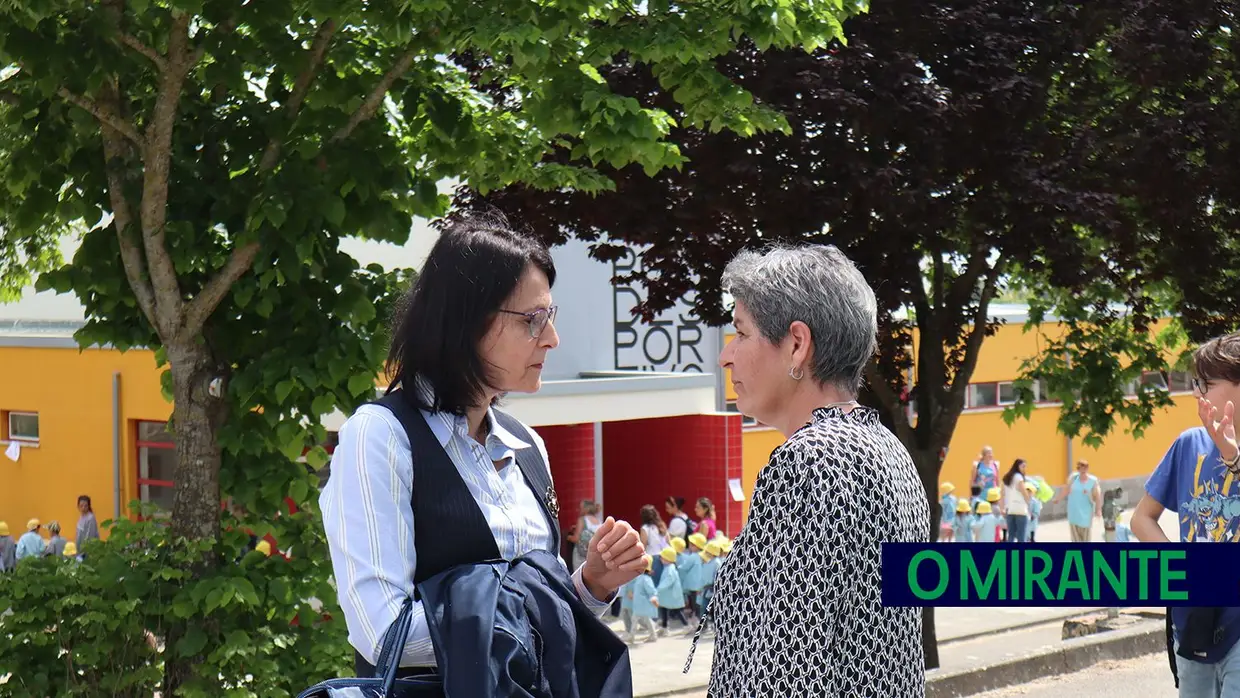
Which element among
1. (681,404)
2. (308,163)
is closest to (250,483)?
(308,163)

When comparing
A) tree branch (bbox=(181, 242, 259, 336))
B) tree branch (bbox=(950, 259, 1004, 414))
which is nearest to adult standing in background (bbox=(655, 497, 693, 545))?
tree branch (bbox=(950, 259, 1004, 414))

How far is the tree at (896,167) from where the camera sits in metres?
8.84

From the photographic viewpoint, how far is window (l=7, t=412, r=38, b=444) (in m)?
25.1

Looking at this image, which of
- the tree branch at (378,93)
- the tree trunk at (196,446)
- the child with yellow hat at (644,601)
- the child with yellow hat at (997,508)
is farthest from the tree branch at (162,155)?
the child with yellow hat at (997,508)

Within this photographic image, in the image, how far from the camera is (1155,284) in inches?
460

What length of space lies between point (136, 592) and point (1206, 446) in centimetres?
478

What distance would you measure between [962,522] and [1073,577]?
1989 centimetres

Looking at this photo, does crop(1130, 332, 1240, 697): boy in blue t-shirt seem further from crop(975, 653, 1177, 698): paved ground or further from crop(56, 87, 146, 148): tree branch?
crop(975, 653, 1177, 698): paved ground

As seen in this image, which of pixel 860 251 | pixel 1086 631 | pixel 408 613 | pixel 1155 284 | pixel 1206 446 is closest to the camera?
pixel 408 613

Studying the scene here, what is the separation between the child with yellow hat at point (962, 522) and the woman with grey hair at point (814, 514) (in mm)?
19259

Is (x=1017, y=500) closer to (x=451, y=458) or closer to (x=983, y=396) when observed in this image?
(x=983, y=396)

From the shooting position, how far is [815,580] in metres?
2.36

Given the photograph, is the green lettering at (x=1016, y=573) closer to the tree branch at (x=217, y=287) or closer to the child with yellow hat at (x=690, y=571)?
the tree branch at (x=217, y=287)

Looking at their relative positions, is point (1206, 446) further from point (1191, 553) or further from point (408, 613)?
point (408, 613)
